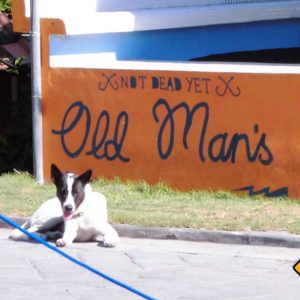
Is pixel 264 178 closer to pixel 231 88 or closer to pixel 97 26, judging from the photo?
pixel 231 88

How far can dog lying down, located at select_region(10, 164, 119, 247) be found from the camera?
9.98 metres

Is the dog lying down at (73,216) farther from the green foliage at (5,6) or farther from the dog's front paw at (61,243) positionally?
the green foliage at (5,6)

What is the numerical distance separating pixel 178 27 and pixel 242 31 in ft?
4.16

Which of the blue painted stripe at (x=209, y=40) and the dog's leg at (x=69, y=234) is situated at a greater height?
the blue painted stripe at (x=209, y=40)

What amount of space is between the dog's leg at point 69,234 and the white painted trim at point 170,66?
4.51 m

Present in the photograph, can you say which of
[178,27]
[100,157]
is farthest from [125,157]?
[178,27]

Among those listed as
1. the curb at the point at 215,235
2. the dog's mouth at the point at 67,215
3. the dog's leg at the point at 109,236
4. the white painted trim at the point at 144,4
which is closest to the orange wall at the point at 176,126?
the curb at the point at 215,235

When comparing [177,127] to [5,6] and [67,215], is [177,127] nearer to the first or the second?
[67,215]

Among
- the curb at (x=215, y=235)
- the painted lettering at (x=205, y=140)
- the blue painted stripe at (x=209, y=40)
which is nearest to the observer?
the curb at (x=215, y=235)

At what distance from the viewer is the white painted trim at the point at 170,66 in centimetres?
1345

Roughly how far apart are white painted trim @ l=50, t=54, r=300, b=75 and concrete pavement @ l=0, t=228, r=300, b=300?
12.3ft

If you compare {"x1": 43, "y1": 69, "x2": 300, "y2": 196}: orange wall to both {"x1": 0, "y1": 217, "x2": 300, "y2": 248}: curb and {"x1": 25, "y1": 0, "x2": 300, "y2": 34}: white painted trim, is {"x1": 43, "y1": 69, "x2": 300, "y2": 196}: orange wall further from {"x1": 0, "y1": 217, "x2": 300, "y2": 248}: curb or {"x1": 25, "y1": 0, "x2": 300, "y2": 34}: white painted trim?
{"x1": 0, "y1": 217, "x2": 300, "y2": 248}: curb

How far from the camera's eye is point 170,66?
14.1 metres

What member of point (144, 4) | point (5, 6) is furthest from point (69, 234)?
point (5, 6)
